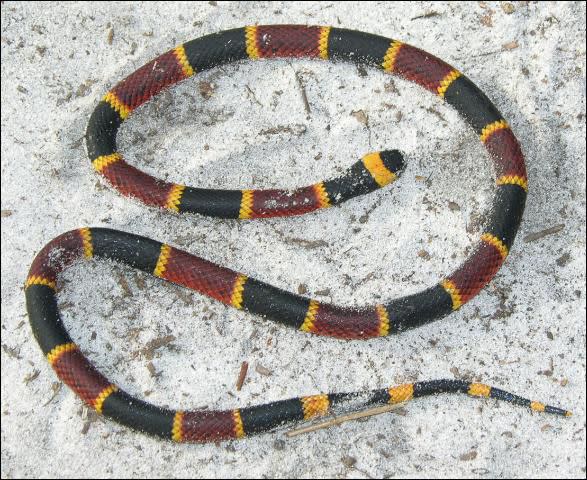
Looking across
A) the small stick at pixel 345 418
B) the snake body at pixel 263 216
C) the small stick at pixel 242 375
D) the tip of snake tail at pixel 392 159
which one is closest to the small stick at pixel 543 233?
the snake body at pixel 263 216

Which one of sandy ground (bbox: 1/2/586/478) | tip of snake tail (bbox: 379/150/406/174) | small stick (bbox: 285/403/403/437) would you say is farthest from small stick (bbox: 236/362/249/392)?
tip of snake tail (bbox: 379/150/406/174)

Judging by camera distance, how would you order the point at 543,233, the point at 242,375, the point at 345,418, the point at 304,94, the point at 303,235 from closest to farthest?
the point at 345,418 < the point at 242,375 < the point at 543,233 < the point at 303,235 < the point at 304,94

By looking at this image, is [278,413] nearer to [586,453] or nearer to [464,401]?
[464,401]

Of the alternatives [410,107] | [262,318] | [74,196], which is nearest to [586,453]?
[262,318]

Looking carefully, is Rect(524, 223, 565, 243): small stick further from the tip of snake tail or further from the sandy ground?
the tip of snake tail

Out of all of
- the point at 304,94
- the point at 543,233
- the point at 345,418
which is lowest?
the point at 345,418

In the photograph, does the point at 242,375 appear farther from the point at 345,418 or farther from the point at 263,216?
the point at 263,216

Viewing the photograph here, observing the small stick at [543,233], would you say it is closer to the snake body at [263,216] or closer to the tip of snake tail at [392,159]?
the snake body at [263,216]

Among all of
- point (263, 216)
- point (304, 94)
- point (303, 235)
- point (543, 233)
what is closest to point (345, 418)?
point (303, 235)
